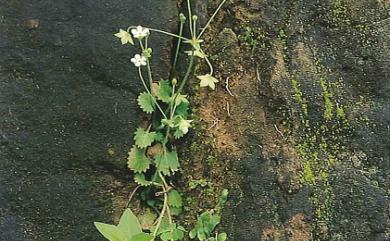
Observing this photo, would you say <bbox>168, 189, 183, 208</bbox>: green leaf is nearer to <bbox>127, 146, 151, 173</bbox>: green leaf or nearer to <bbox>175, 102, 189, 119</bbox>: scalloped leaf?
<bbox>127, 146, 151, 173</bbox>: green leaf

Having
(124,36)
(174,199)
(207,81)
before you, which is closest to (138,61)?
(124,36)

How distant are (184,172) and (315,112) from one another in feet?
1.35

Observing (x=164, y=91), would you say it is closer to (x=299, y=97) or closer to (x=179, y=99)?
(x=179, y=99)

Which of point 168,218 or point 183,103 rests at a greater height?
point 183,103

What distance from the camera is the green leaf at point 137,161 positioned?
5.72ft

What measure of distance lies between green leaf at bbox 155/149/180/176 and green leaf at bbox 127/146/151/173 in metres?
0.03

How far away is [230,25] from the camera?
1859 millimetres

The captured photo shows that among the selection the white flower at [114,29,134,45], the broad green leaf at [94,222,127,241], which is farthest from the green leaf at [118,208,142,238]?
the white flower at [114,29,134,45]

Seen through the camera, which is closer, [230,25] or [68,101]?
[68,101]

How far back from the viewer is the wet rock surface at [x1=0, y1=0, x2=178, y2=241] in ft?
5.44

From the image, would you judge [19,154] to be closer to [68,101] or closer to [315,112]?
[68,101]

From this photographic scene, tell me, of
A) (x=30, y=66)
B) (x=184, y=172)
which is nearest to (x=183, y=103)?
(x=184, y=172)

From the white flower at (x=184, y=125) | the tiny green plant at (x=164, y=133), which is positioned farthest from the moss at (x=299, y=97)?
the white flower at (x=184, y=125)

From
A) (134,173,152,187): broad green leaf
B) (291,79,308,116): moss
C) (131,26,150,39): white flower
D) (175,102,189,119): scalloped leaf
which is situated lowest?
(134,173,152,187): broad green leaf
